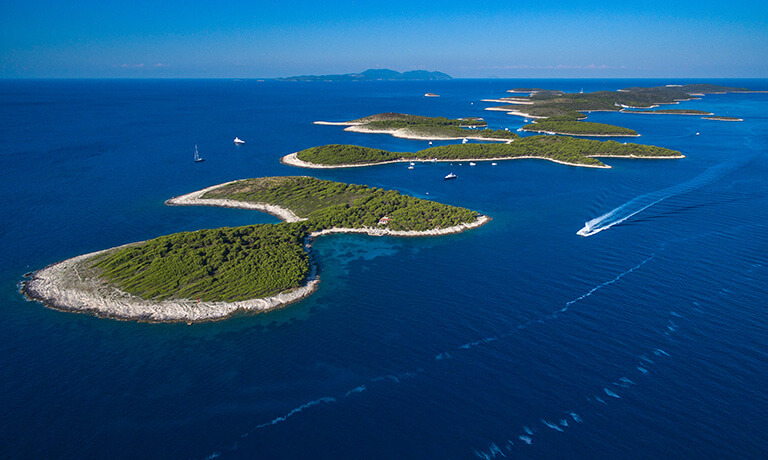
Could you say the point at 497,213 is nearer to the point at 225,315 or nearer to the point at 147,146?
the point at 225,315

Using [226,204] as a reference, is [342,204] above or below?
above

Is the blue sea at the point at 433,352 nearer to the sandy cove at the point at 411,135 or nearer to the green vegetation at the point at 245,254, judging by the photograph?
the green vegetation at the point at 245,254

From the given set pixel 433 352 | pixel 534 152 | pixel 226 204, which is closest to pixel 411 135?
pixel 534 152

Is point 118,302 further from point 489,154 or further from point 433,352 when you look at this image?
point 489,154

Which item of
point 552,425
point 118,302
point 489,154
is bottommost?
point 552,425

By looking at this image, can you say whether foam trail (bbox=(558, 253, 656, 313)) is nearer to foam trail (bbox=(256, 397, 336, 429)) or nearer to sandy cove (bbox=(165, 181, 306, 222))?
foam trail (bbox=(256, 397, 336, 429))

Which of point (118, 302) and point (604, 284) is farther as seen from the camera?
point (604, 284)
